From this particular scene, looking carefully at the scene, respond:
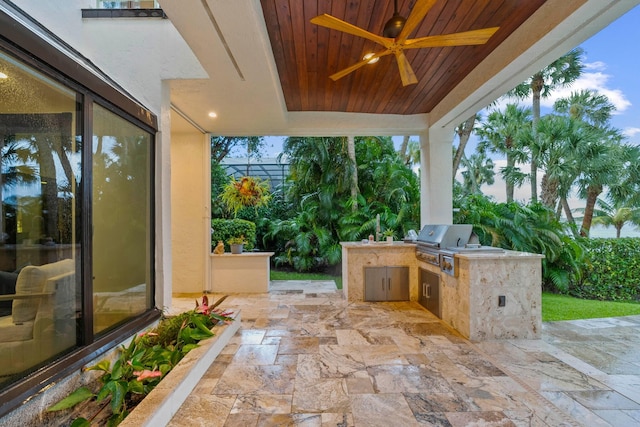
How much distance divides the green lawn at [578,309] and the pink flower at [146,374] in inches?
182

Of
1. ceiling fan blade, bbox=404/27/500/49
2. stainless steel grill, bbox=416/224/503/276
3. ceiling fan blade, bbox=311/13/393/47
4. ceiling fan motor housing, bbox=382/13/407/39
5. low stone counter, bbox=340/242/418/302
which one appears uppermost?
ceiling fan motor housing, bbox=382/13/407/39

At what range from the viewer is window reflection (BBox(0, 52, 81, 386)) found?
180 centimetres

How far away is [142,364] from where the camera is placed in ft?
8.13

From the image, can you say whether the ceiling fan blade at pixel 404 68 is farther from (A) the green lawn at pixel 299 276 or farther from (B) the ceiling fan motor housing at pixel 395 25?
(A) the green lawn at pixel 299 276

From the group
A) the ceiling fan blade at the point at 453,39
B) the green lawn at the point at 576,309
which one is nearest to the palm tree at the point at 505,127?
the green lawn at the point at 576,309

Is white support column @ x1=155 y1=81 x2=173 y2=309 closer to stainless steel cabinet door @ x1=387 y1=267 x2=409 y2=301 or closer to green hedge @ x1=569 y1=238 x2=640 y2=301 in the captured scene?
stainless steel cabinet door @ x1=387 y1=267 x2=409 y2=301

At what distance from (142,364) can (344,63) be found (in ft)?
12.0

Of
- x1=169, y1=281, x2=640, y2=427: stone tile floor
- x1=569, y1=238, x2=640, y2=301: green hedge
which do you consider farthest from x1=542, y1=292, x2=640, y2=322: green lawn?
x1=569, y1=238, x2=640, y2=301: green hedge

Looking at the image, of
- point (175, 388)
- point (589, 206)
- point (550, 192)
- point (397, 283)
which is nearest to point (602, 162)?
point (550, 192)

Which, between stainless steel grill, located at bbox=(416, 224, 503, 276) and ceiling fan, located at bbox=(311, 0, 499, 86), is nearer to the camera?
ceiling fan, located at bbox=(311, 0, 499, 86)

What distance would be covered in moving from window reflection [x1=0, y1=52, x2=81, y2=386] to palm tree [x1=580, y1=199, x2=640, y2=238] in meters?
13.2

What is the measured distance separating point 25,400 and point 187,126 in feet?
14.7

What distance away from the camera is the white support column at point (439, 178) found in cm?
546

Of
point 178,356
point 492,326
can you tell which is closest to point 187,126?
point 178,356
